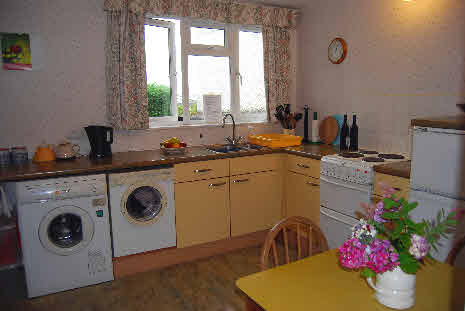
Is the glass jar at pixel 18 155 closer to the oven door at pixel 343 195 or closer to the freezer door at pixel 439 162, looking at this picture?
the oven door at pixel 343 195

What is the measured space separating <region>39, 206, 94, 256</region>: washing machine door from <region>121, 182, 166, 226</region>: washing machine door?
0.32 metres

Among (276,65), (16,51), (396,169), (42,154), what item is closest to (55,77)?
(16,51)

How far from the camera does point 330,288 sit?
1.20 m

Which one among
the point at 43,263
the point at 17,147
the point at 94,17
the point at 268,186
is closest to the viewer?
the point at 43,263

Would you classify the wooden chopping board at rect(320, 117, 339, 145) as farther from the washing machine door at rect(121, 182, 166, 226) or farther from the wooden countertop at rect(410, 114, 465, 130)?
the washing machine door at rect(121, 182, 166, 226)

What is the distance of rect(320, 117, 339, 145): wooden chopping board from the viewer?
3734 mm

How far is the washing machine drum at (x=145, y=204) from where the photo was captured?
9.55 feet

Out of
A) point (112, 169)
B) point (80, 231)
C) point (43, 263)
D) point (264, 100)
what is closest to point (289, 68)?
point (264, 100)

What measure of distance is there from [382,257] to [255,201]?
2473 mm

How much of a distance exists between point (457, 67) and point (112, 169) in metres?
2.77

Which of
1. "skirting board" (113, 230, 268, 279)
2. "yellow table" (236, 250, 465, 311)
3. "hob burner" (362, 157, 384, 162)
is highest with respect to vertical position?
"hob burner" (362, 157, 384, 162)

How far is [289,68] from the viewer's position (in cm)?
422

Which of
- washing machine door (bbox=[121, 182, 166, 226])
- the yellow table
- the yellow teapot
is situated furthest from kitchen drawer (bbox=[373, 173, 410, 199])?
the yellow teapot

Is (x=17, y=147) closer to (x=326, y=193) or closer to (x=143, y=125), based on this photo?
(x=143, y=125)
